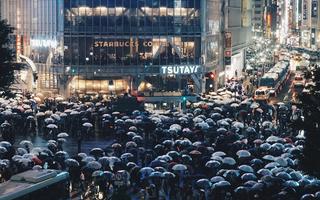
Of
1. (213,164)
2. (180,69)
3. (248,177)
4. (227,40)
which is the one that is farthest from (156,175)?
(227,40)

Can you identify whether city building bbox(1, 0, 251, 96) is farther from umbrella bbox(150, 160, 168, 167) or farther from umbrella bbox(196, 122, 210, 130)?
umbrella bbox(150, 160, 168, 167)

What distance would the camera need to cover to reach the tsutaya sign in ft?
235

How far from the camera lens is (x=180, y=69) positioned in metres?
71.9

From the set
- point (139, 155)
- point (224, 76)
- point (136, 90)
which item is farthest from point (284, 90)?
point (139, 155)

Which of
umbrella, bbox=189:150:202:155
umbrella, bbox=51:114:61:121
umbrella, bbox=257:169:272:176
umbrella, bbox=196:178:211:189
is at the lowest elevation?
umbrella, bbox=196:178:211:189

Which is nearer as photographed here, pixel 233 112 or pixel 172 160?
pixel 172 160

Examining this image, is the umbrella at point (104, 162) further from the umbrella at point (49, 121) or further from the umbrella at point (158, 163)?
the umbrella at point (49, 121)

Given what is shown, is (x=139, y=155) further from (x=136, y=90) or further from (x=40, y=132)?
(x=136, y=90)

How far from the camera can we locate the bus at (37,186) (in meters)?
24.0

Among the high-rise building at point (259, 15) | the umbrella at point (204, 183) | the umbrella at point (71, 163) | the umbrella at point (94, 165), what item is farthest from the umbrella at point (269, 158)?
the high-rise building at point (259, 15)

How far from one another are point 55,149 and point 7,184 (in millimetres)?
11304

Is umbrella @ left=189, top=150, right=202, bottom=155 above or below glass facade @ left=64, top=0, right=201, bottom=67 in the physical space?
below

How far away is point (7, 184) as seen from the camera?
979 inches

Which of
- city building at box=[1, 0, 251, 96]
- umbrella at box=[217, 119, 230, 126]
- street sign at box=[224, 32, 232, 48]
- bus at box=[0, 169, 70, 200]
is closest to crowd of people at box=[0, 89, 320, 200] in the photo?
umbrella at box=[217, 119, 230, 126]
